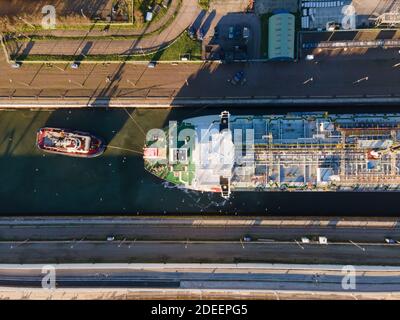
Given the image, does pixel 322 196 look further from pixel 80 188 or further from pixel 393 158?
pixel 80 188

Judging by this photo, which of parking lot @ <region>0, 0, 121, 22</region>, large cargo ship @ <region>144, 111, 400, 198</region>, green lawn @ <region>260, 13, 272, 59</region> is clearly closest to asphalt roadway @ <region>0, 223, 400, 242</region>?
large cargo ship @ <region>144, 111, 400, 198</region>

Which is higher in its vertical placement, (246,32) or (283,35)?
(246,32)

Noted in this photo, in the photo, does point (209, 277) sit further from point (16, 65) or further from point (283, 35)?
point (16, 65)

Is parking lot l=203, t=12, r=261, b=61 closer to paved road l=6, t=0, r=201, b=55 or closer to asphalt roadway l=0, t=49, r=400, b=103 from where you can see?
asphalt roadway l=0, t=49, r=400, b=103

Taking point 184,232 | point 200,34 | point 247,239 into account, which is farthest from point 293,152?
point 200,34

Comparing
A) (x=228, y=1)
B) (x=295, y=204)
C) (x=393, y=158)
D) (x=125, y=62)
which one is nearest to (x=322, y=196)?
(x=295, y=204)

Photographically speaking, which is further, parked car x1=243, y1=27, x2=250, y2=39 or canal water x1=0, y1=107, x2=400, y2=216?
canal water x1=0, y1=107, x2=400, y2=216
